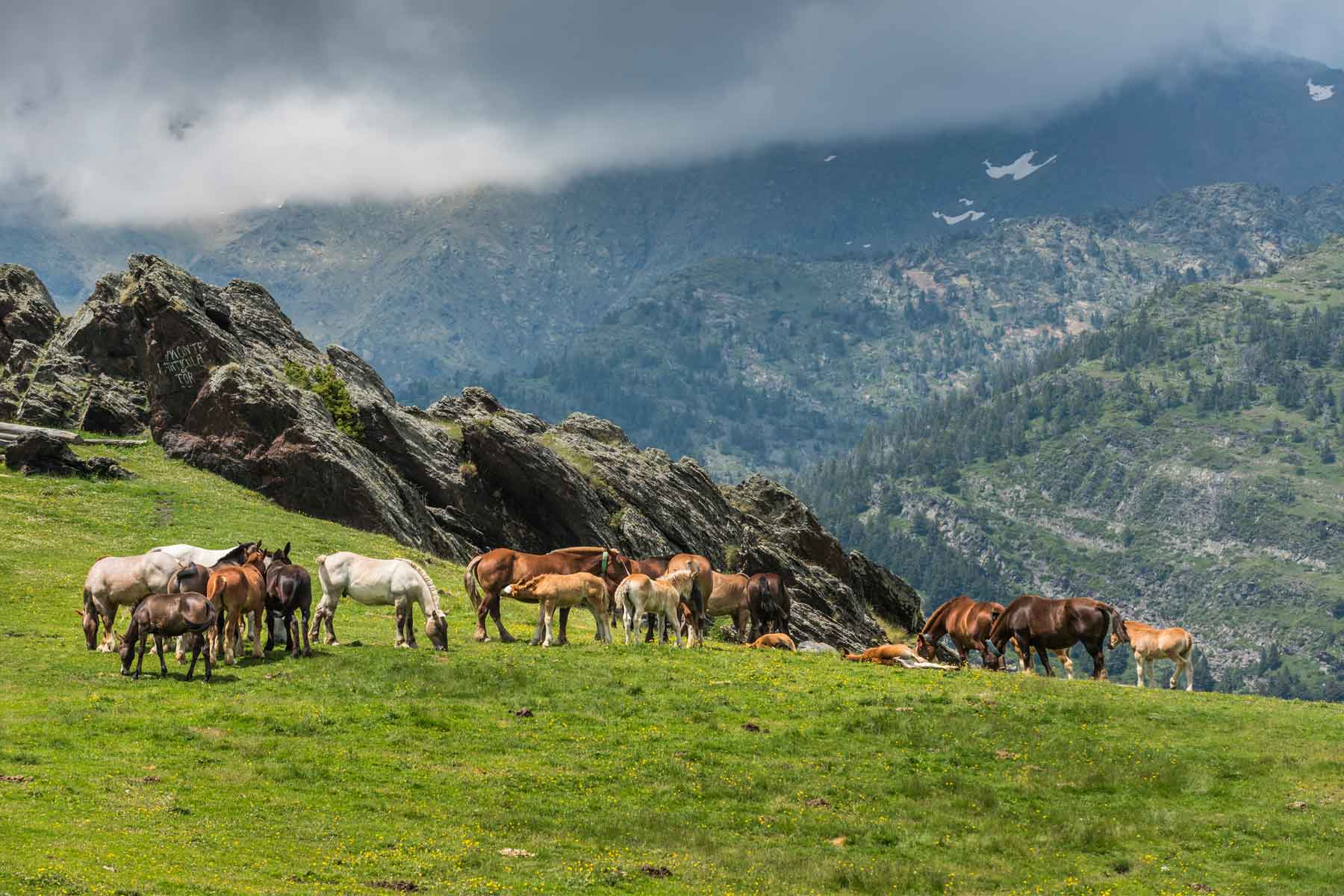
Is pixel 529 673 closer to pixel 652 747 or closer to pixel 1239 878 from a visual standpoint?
pixel 652 747

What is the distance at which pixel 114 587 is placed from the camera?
125 feet

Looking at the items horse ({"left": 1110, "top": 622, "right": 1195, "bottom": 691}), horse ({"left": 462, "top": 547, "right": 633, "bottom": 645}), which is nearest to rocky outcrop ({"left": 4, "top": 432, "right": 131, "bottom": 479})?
horse ({"left": 462, "top": 547, "right": 633, "bottom": 645})

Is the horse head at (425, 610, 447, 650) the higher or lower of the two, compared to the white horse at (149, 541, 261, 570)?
lower

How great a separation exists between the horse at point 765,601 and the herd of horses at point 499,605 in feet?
0.21

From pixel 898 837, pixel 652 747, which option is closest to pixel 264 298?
pixel 652 747

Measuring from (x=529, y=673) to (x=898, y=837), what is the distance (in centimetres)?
1314

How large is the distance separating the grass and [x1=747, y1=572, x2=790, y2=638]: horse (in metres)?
11.9

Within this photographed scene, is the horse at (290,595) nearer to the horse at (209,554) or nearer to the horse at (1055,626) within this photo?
the horse at (209,554)

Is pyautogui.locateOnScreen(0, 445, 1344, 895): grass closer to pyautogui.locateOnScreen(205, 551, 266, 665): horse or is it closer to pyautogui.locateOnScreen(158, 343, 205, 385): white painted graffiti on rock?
pyautogui.locateOnScreen(205, 551, 266, 665): horse

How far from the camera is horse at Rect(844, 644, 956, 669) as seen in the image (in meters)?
46.2

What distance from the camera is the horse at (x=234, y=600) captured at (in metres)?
36.2

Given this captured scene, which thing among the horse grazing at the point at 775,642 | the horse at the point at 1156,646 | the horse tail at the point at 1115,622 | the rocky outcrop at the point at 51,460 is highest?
the rocky outcrop at the point at 51,460

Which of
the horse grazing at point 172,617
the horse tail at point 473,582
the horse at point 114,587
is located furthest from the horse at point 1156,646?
the horse at point 114,587

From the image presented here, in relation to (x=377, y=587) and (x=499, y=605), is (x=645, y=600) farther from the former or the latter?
(x=377, y=587)
